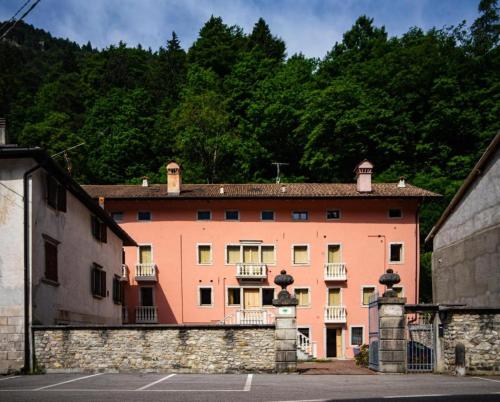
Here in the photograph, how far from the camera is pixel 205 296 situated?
43.1 m

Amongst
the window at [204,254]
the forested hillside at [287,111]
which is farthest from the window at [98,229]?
the forested hillside at [287,111]

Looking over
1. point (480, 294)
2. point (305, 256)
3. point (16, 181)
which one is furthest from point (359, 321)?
point (16, 181)

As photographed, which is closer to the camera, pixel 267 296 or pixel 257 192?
pixel 267 296

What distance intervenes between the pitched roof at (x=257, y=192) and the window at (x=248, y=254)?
11.9ft

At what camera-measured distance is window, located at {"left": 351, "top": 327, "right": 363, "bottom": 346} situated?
4203cm

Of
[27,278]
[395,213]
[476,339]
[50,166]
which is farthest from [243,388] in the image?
[395,213]

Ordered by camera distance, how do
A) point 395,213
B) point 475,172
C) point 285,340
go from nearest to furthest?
point 285,340, point 475,172, point 395,213

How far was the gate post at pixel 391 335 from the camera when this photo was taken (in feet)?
63.4

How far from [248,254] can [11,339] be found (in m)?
24.7

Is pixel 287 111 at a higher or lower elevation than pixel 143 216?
higher

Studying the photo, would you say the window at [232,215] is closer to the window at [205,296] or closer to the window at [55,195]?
the window at [205,296]

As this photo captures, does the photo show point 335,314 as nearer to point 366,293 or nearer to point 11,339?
point 366,293

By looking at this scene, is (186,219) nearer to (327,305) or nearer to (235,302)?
(235,302)

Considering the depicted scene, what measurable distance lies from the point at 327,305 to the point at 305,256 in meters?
3.68
